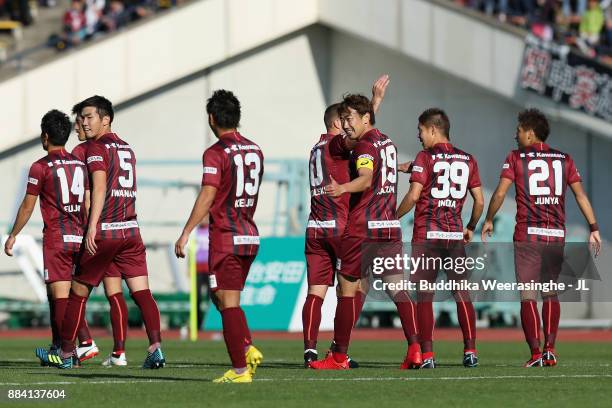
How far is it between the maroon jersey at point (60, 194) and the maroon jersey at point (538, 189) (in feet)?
12.8

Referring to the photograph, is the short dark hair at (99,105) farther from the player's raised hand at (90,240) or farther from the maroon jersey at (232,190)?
the maroon jersey at (232,190)

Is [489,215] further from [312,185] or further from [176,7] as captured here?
[176,7]

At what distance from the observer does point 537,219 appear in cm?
1316

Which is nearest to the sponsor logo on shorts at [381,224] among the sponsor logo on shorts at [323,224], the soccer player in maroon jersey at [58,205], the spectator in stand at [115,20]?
the sponsor logo on shorts at [323,224]

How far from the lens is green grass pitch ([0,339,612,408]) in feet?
31.2

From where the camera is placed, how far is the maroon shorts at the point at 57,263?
13047 mm

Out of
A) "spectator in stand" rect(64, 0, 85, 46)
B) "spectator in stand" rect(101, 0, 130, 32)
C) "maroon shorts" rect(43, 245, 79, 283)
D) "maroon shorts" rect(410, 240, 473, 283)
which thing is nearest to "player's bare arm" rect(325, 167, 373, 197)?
"maroon shorts" rect(410, 240, 473, 283)

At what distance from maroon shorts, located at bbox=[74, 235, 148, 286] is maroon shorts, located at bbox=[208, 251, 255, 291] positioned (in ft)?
7.92

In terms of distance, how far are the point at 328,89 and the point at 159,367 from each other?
18.6m

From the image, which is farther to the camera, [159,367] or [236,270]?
[159,367]

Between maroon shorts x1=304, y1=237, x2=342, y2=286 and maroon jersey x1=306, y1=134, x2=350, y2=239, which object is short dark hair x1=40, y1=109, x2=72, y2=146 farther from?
maroon shorts x1=304, y1=237, x2=342, y2=286

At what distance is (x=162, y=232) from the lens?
1193 inches

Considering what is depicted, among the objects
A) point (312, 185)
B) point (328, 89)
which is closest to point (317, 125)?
point (328, 89)

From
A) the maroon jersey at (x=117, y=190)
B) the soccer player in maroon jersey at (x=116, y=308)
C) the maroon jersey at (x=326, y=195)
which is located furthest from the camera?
the soccer player in maroon jersey at (x=116, y=308)
